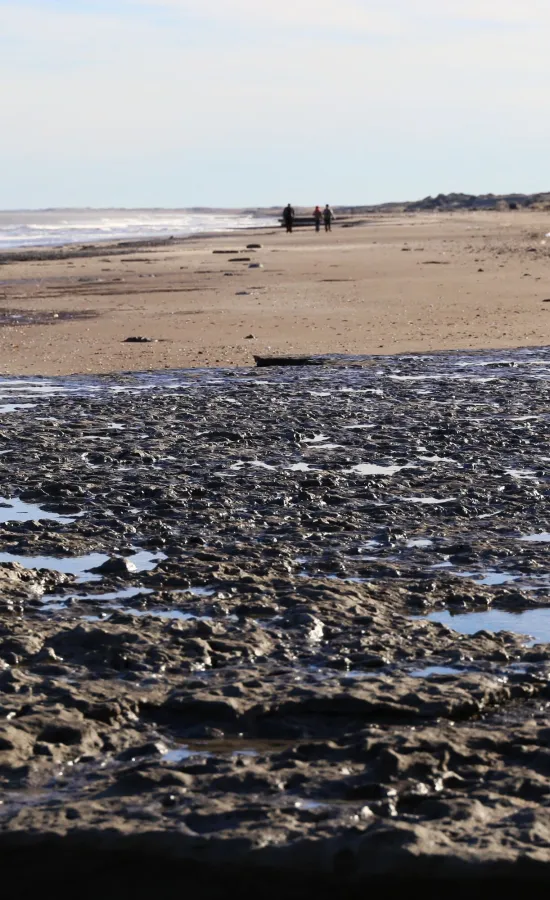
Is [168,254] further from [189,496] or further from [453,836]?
[453,836]

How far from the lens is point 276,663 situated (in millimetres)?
5199

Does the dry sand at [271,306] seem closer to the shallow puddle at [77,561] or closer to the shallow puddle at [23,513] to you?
the shallow puddle at [23,513]

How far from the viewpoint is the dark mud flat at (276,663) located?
148 inches

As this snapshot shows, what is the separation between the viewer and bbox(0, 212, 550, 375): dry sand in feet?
52.4

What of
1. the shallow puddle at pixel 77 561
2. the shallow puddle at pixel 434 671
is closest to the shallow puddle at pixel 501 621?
the shallow puddle at pixel 434 671

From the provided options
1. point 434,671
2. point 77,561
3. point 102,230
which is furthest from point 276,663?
point 102,230

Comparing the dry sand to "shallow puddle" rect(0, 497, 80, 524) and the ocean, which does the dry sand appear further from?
the ocean

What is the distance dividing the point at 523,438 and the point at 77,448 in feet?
10.5

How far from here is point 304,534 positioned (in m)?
7.18

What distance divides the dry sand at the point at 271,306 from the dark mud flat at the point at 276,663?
612 cm

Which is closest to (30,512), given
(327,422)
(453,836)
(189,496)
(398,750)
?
(189,496)

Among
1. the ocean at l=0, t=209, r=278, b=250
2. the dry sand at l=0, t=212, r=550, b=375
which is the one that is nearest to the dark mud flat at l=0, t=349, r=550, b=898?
the dry sand at l=0, t=212, r=550, b=375

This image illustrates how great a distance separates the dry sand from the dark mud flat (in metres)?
6.12

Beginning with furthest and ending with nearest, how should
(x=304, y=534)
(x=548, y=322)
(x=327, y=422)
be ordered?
(x=548, y=322) → (x=327, y=422) → (x=304, y=534)
